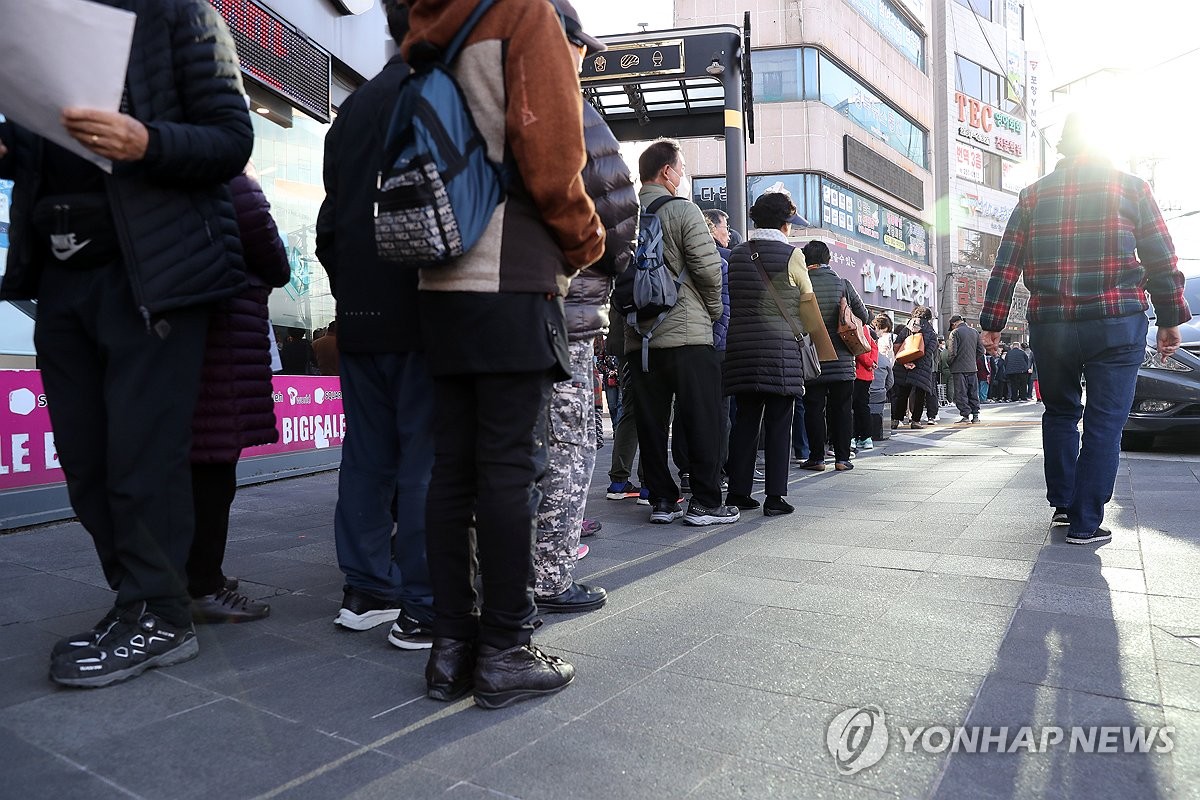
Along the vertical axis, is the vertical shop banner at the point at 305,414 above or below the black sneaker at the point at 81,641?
above

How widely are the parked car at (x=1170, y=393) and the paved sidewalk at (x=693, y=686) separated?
3897 mm

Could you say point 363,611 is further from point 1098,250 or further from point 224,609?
point 1098,250

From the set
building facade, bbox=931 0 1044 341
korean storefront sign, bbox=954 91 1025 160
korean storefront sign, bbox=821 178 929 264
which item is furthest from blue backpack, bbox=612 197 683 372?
korean storefront sign, bbox=954 91 1025 160

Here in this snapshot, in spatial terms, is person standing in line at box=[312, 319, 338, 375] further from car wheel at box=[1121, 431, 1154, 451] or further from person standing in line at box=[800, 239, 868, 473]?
car wheel at box=[1121, 431, 1154, 451]

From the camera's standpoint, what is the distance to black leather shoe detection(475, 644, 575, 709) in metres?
1.97

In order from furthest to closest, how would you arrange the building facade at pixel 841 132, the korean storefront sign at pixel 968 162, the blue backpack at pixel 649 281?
the korean storefront sign at pixel 968 162 → the building facade at pixel 841 132 → the blue backpack at pixel 649 281

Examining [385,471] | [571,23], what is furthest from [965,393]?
[571,23]

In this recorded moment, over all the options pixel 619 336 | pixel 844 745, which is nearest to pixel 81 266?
pixel 844 745

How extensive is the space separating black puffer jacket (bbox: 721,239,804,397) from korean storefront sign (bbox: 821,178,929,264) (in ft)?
69.8

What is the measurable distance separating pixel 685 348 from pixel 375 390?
1942 millimetres

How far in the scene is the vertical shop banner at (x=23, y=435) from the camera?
169 inches

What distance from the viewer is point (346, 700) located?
6.64ft

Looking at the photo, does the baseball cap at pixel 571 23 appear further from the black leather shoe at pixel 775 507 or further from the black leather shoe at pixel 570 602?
the black leather shoe at pixel 775 507

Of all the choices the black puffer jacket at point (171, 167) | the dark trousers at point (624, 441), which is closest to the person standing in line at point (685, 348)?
the dark trousers at point (624, 441)
